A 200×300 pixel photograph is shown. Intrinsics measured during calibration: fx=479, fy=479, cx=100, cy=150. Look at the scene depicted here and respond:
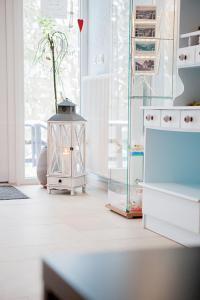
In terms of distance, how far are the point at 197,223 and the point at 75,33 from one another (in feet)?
10.1

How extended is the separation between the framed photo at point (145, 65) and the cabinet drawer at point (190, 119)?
0.71 meters

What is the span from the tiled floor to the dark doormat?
0.14 meters

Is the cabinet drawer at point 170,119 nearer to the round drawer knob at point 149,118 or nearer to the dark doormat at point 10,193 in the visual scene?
the round drawer knob at point 149,118

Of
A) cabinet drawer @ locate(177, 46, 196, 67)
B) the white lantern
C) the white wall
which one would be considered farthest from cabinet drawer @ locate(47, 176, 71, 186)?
cabinet drawer @ locate(177, 46, 196, 67)

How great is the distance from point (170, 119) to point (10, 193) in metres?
2.02

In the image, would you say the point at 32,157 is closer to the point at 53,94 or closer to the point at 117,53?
the point at 53,94

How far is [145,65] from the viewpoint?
337 cm

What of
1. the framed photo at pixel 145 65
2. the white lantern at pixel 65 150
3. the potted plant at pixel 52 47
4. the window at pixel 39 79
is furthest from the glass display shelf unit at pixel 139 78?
the window at pixel 39 79

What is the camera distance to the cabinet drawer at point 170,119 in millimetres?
2814

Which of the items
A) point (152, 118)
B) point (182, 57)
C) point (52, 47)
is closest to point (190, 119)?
point (152, 118)

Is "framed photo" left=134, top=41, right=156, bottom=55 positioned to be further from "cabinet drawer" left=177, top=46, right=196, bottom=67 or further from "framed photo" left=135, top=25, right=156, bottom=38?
"cabinet drawer" left=177, top=46, right=196, bottom=67

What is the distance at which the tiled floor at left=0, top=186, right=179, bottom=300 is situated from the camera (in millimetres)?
2247

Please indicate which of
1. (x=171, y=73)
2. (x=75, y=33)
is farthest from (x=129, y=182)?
(x=75, y=33)

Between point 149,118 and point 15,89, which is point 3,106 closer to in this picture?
point 15,89
